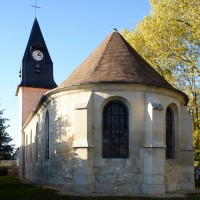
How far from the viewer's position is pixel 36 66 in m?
33.0

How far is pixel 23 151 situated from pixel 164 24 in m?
19.8

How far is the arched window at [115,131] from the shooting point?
14.9m

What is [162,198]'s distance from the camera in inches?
516

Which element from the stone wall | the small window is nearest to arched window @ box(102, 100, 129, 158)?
the stone wall

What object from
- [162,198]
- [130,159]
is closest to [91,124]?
[130,159]

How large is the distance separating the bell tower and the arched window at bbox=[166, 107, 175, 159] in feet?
60.8

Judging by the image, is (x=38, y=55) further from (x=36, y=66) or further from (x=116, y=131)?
(x=116, y=131)

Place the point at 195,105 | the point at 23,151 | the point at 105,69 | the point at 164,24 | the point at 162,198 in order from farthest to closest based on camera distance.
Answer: the point at 23,151, the point at 195,105, the point at 164,24, the point at 105,69, the point at 162,198

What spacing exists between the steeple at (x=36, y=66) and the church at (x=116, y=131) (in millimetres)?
16135

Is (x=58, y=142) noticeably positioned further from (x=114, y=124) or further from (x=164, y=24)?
(x=164, y=24)

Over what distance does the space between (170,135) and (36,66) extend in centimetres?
1967

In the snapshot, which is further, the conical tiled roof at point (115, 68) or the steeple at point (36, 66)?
the steeple at point (36, 66)

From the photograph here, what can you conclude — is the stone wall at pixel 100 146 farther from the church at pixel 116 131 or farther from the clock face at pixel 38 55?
the clock face at pixel 38 55

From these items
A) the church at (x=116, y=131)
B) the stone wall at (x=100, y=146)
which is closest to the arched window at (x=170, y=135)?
the church at (x=116, y=131)
